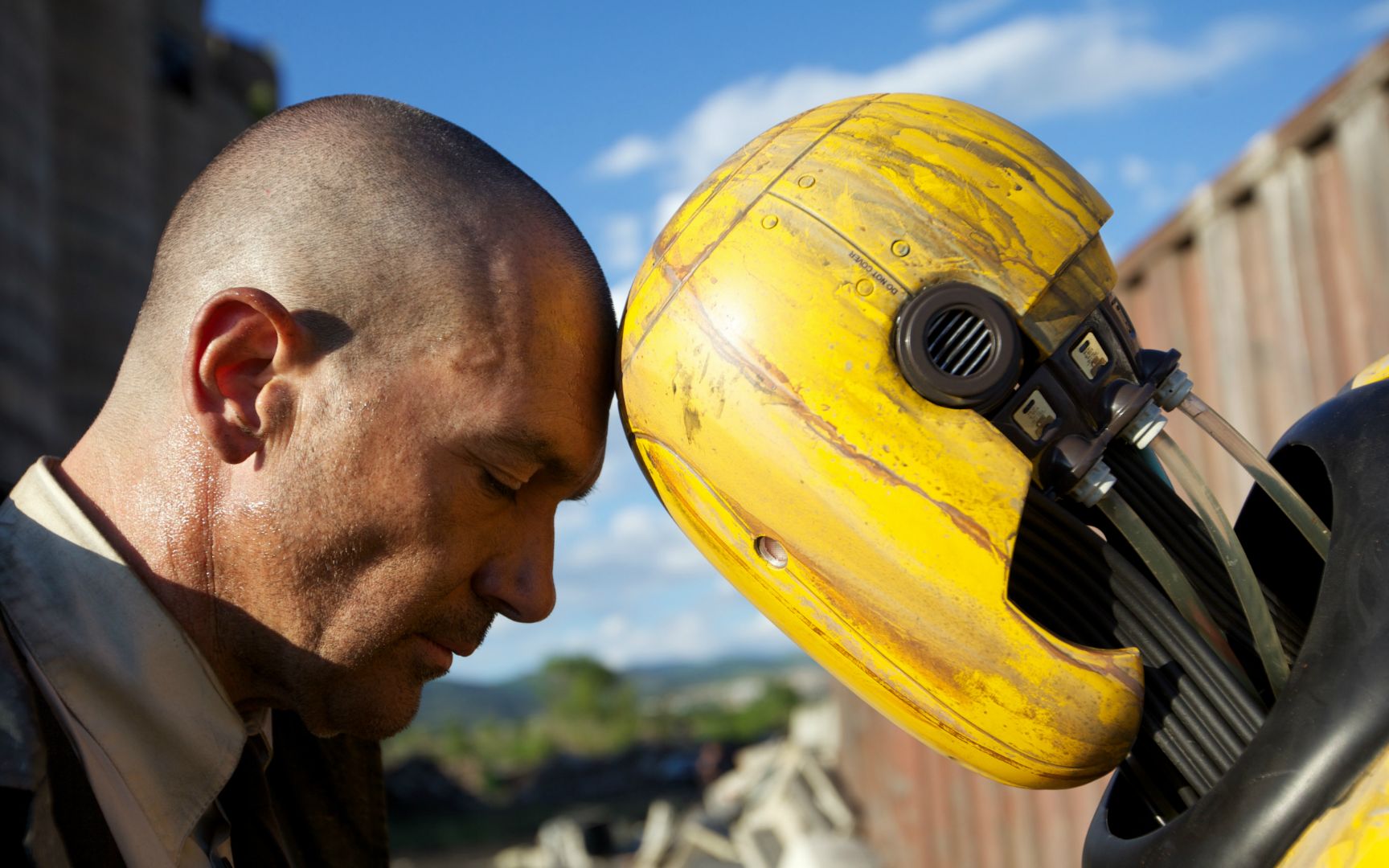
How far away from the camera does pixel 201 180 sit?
6.31ft

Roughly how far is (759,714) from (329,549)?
142 feet

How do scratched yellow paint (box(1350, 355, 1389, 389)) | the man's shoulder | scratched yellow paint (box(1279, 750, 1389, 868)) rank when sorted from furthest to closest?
1. scratched yellow paint (box(1350, 355, 1389, 389))
2. the man's shoulder
3. scratched yellow paint (box(1279, 750, 1389, 868))

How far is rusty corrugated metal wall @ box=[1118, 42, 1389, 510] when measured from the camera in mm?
4125

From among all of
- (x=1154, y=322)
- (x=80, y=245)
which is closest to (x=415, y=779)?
(x=80, y=245)

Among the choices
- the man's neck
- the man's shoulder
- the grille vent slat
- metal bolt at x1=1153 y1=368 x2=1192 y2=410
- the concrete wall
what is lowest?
metal bolt at x1=1153 y1=368 x2=1192 y2=410

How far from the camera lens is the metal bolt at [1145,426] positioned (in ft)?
4.98

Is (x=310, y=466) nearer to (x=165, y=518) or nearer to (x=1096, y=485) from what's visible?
(x=165, y=518)

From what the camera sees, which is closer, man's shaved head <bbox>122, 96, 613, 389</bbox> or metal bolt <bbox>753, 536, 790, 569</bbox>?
metal bolt <bbox>753, 536, 790, 569</bbox>

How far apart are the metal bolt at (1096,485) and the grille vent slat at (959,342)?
0.19 meters

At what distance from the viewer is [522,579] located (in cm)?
186

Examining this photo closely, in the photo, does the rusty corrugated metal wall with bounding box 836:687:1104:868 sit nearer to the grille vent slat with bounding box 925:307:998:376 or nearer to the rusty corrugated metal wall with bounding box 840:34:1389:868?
the rusty corrugated metal wall with bounding box 840:34:1389:868

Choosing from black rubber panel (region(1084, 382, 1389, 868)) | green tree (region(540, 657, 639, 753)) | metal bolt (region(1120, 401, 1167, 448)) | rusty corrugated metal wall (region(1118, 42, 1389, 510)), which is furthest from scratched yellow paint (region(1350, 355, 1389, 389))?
green tree (region(540, 657, 639, 753))

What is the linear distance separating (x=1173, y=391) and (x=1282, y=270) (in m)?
3.48

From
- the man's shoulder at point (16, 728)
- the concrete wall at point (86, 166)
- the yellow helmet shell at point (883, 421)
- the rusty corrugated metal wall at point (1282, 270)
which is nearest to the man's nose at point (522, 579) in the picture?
the yellow helmet shell at point (883, 421)
